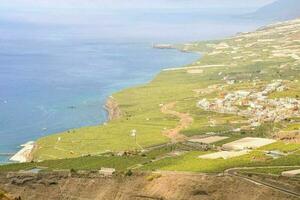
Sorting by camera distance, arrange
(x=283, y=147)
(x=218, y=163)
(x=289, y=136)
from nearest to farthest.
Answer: (x=218, y=163)
(x=283, y=147)
(x=289, y=136)

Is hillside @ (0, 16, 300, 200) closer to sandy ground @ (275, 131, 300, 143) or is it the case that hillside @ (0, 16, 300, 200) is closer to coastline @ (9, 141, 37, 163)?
sandy ground @ (275, 131, 300, 143)

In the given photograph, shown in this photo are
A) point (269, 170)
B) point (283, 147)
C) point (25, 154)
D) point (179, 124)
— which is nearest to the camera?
point (269, 170)

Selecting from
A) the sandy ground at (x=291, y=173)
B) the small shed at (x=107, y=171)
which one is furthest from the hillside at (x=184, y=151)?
the small shed at (x=107, y=171)

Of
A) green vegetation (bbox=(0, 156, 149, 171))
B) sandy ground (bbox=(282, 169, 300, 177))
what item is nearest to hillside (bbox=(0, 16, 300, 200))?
sandy ground (bbox=(282, 169, 300, 177))

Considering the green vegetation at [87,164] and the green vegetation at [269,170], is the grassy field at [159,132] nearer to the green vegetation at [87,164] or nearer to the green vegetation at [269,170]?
the green vegetation at [87,164]

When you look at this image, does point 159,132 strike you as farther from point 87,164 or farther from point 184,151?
point 87,164

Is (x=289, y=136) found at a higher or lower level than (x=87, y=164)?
lower

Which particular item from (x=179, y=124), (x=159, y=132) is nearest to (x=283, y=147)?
(x=159, y=132)
